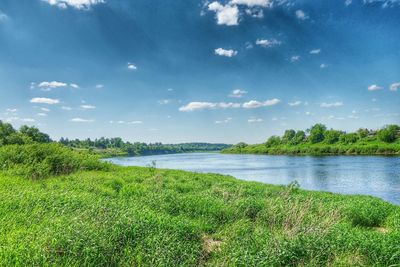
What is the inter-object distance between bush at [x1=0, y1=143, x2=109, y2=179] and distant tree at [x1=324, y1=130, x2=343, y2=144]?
4242 inches

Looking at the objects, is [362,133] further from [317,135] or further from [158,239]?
[158,239]

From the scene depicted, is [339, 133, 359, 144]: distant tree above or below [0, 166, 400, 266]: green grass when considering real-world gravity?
above

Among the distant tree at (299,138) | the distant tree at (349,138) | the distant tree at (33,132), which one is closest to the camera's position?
the distant tree at (33,132)

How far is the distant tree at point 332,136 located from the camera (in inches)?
4525

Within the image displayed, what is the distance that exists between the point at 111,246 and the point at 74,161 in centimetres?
2016

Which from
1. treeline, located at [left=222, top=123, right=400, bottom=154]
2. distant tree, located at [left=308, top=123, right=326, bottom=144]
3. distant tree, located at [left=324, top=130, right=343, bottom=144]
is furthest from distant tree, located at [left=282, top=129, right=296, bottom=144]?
distant tree, located at [left=324, top=130, right=343, bottom=144]

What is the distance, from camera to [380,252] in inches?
287

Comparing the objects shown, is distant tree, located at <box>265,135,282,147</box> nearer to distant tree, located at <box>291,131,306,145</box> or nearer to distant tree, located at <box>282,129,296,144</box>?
distant tree, located at <box>282,129,296,144</box>

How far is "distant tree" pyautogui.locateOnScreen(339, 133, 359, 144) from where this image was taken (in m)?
105

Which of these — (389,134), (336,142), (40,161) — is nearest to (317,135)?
(336,142)

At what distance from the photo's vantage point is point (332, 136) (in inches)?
4582

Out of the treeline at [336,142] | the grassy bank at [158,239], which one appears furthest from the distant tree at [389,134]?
the grassy bank at [158,239]

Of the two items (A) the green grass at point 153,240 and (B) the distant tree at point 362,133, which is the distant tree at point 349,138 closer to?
(B) the distant tree at point 362,133

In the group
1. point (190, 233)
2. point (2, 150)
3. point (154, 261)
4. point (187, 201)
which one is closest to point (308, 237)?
point (190, 233)
